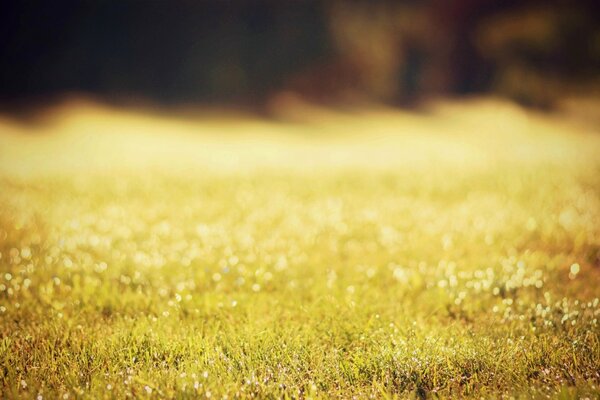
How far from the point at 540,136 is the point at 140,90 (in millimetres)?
11690

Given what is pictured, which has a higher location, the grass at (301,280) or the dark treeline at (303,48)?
the dark treeline at (303,48)

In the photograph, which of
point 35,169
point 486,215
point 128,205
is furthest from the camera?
point 35,169

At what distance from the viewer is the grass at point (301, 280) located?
3459mm

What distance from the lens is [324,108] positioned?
1521 centimetres

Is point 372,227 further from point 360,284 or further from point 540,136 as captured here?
point 540,136

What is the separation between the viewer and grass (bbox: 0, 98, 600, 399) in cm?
346

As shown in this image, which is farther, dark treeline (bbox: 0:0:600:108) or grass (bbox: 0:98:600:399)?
dark treeline (bbox: 0:0:600:108)

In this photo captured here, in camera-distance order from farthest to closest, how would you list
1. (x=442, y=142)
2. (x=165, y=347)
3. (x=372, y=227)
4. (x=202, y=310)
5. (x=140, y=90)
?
1. (x=140, y=90)
2. (x=442, y=142)
3. (x=372, y=227)
4. (x=202, y=310)
5. (x=165, y=347)

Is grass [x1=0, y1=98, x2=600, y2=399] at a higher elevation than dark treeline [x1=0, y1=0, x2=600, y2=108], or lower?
lower

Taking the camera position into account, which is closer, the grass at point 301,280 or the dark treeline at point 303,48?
the grass at point 301,280

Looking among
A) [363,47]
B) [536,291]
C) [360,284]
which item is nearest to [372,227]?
Result: [360,284]

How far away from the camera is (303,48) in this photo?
620 inches

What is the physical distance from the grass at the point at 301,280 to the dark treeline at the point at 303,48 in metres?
5.44

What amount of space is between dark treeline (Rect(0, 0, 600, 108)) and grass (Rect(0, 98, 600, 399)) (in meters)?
5.44
